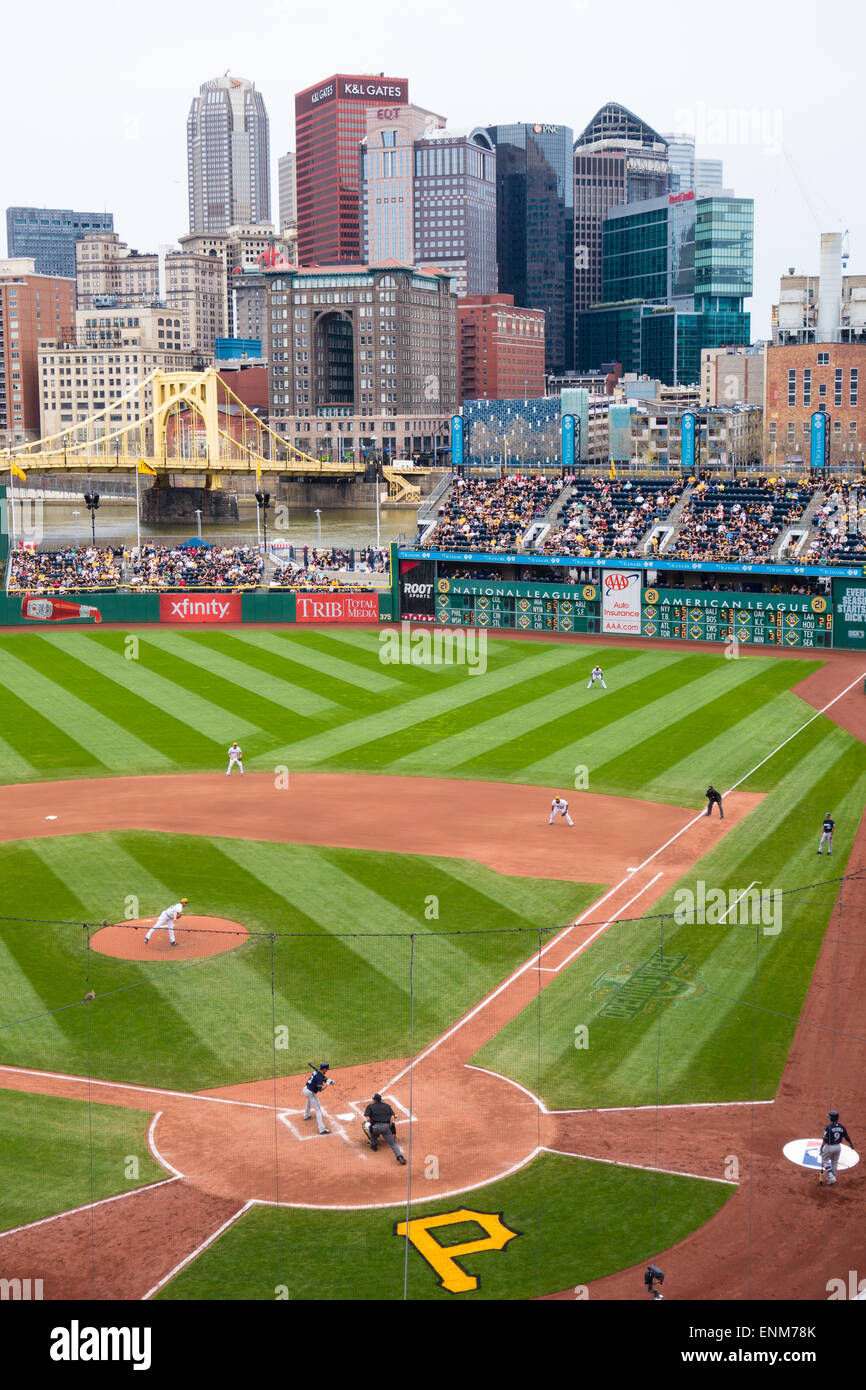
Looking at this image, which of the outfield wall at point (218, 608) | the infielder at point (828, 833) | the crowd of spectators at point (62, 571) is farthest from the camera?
the crowd of spectators at point (62, 571)

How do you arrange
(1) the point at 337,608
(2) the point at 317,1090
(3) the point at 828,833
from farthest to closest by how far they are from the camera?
(1) the point at 337,608 < (3) the point at 828,833 < (2) the point at 317,1090

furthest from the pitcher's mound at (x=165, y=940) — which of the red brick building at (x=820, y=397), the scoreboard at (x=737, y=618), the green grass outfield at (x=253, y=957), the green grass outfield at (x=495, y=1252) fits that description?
the red brick building at (x=820, y=397)

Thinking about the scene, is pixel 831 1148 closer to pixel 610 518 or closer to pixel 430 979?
pixel 430 979

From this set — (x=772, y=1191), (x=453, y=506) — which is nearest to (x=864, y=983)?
(x=772, y=1191)

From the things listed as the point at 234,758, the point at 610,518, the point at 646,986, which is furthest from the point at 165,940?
the point at 610,518

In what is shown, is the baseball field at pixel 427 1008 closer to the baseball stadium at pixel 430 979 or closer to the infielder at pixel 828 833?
the baseball stadium at pixel 430 979

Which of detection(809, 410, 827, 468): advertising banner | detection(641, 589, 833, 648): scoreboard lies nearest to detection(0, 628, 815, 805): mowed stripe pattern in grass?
detection(641, 589, 833, 648): scoreboard

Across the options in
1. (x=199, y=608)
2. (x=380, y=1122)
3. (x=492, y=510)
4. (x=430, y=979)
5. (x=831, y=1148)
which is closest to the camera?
(x=831, y=1148)
